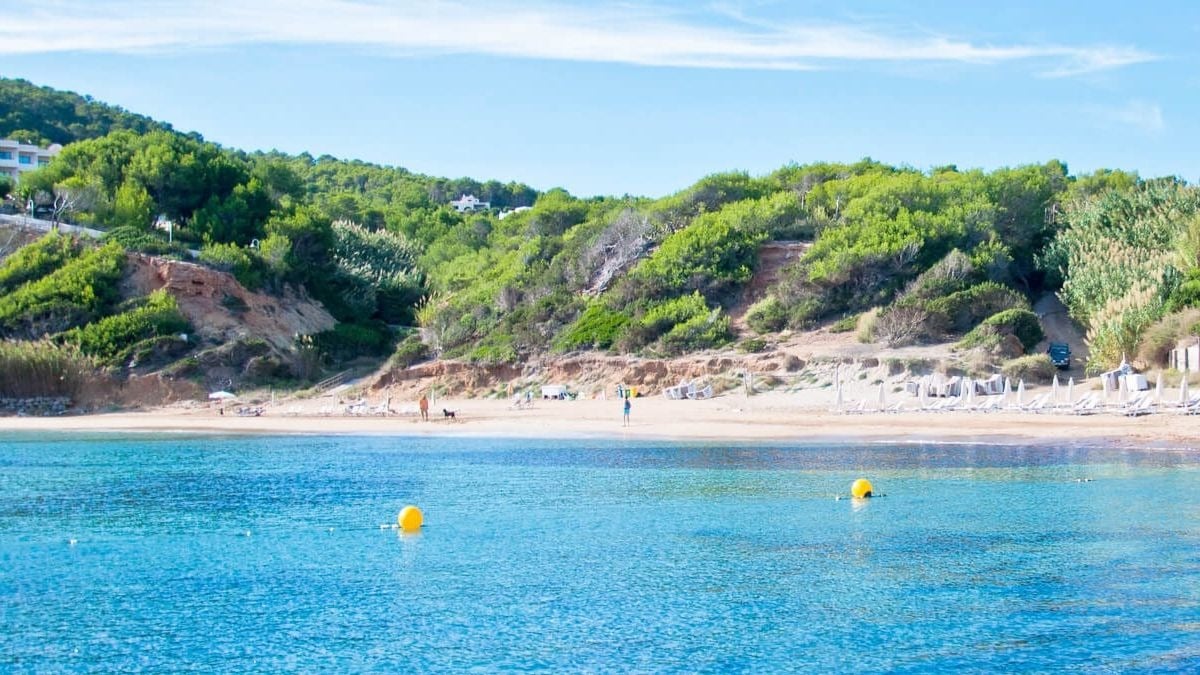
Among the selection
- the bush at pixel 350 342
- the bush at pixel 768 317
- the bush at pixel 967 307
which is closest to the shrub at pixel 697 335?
the bush at pixel 768 317

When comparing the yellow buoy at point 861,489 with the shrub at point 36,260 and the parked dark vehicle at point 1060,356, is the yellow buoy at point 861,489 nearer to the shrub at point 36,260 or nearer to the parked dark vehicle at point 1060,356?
the parked dark vehicle at point 1060,356

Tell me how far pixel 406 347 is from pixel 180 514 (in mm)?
25728

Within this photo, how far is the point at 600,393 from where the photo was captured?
40969 mm

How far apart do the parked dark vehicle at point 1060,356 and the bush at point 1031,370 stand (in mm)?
1171

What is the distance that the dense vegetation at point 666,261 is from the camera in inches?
1537

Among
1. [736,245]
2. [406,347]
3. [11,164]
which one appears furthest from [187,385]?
[11,164]

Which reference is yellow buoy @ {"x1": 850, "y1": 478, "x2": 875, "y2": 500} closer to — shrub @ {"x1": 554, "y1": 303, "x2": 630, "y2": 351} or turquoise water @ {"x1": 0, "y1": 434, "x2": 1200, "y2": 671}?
turquoise water @ {"x1": 0, "y1": 434, "x2": 1200, "y2": 671}

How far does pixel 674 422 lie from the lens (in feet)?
113

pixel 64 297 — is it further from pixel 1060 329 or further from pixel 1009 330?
pixel 1060 329

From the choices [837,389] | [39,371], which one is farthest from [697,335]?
[39,371]

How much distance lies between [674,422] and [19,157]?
68.8m

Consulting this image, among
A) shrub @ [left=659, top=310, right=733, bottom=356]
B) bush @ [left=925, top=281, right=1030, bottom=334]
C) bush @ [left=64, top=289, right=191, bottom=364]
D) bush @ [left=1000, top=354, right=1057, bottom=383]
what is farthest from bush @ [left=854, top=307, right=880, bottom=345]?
bush @ [left=64, top=289, right=191, bottom=364]

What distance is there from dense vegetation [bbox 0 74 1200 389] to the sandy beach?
4.74 meters

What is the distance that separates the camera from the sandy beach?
2772 centimetres
